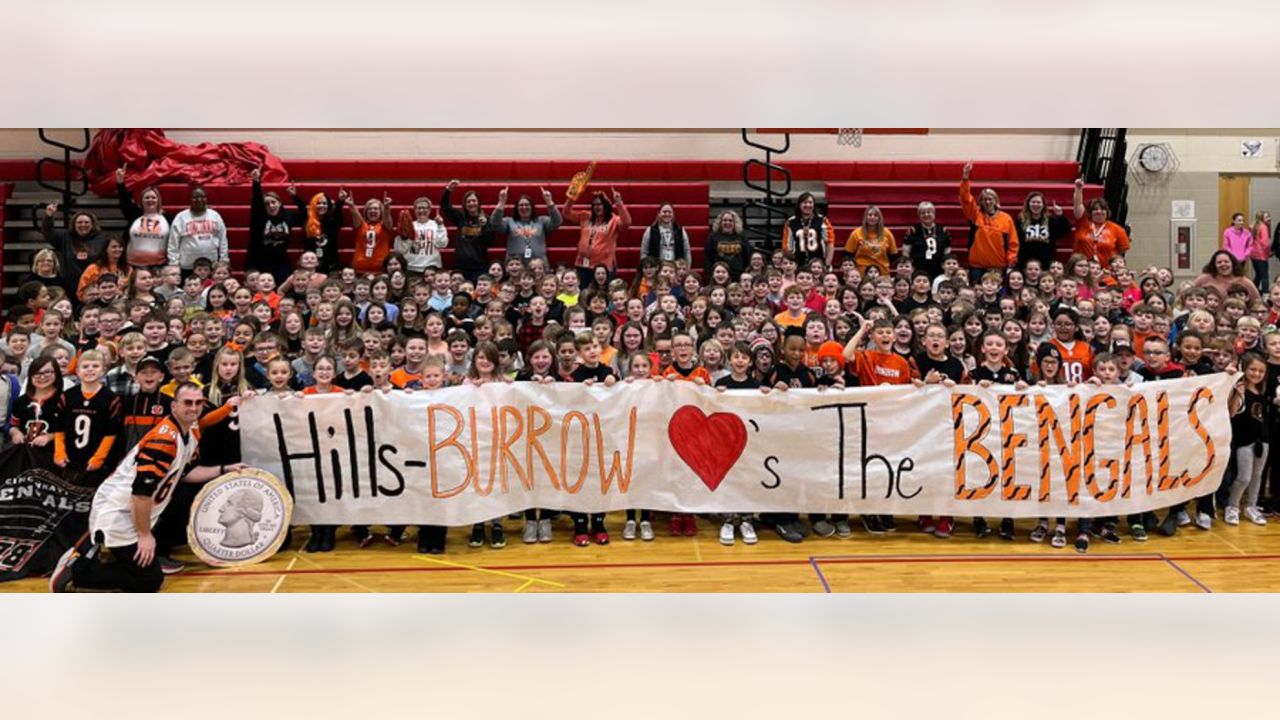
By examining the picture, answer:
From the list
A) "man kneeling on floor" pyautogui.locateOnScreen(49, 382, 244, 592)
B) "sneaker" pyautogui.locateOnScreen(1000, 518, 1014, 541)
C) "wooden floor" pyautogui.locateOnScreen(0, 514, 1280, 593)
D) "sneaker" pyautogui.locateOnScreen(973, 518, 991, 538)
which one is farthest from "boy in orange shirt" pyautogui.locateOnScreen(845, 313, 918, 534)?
"man kneeling on floor" pyautogui.locateOnScreen(49, 382, 244, 592)

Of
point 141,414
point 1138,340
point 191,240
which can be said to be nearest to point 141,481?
point 141,414

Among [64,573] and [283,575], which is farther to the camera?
[283,575]

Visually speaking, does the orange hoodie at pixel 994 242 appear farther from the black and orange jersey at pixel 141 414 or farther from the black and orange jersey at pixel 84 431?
the black and orange jersey at pixel 84 431

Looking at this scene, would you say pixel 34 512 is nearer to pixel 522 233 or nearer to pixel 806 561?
pixel 806 561

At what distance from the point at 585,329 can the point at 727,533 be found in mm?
1925

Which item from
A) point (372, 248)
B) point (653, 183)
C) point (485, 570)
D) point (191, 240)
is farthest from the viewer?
point (653, 183)

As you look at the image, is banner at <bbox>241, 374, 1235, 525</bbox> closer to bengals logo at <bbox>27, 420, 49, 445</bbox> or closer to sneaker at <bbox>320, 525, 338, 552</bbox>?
sneaker at <bbox>320, 525, 338, 552</bbox>

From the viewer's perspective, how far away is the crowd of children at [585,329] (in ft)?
19.6

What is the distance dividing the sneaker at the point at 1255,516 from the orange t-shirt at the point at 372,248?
25.7ft

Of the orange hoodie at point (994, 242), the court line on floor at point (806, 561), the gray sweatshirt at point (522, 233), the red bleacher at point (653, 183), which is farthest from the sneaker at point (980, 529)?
the red bleacher at point (653, 183)

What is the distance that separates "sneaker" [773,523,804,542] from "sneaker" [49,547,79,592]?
4082 mm

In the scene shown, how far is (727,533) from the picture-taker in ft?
20.2
